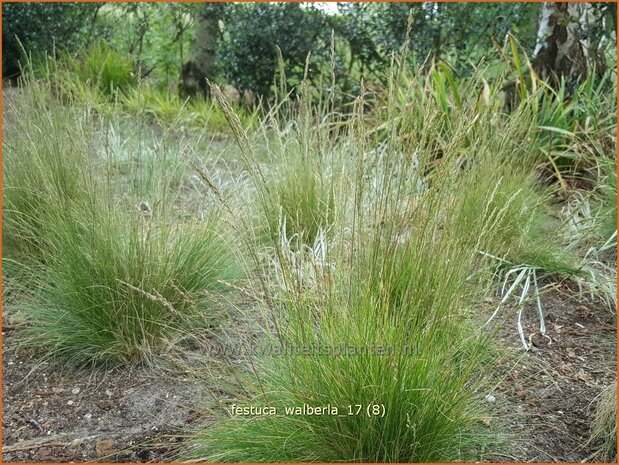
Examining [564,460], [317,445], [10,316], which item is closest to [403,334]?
[317,445]

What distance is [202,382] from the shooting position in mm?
2586

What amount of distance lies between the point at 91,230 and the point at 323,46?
5818 mm

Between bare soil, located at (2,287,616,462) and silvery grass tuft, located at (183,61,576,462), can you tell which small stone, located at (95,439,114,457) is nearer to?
bare soil, located at (2,287,616,462)

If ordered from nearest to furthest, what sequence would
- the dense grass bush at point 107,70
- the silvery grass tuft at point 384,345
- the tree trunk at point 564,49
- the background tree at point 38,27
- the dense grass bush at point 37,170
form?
the silvery grass tuft at point 384,345, the dense grass bush at point 37,170, the tree trunk at point 564,49, the dense grass bush at point 107,70, the background tree at point 38,27

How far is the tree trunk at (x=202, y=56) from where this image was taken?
8672 millimetres

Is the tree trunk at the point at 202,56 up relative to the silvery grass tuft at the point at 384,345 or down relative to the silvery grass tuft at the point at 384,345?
up

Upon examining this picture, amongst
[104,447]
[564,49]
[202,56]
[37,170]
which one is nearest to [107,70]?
[202,56]

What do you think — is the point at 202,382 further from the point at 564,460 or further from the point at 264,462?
the point at 564,460

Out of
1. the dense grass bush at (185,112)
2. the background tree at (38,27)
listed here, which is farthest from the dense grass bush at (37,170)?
the background tree at (38,27)

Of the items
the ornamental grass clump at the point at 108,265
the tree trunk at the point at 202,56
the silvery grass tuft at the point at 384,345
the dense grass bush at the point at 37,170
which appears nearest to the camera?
the silvery grass tuft at the point at 384,345

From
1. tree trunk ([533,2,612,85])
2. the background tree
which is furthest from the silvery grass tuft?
the background tree

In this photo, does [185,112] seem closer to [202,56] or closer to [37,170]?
[202,56]

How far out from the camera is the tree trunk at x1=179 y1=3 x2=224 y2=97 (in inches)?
341

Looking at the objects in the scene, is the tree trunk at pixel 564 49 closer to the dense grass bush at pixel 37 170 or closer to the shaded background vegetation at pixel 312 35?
the shaded background vegetation at pixel 312 35
